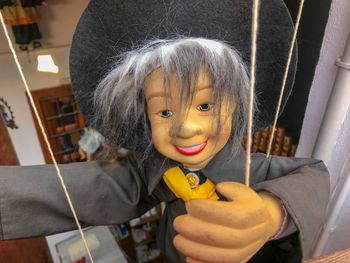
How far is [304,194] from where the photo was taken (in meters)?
0.42

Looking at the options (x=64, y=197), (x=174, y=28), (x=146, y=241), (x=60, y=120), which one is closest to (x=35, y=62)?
(x=60, y=120)

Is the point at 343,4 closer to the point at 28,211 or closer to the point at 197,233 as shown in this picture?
the point at 197,233

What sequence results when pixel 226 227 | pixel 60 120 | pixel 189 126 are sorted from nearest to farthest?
pixel 226 227 → pixel 189 126 → pixel 60 120

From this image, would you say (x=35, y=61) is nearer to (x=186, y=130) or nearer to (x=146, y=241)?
(x=186, y=130)

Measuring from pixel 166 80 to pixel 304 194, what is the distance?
0.27m

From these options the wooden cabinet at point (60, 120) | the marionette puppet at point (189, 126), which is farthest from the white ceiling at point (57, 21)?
the marionette puppet at point (189, 126)

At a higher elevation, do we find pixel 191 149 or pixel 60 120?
pixel 191 149

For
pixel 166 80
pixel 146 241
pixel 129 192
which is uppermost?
pixel 166 80

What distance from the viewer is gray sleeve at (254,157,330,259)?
0.39 m

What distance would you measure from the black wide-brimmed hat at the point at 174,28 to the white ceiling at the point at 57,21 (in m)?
0.86

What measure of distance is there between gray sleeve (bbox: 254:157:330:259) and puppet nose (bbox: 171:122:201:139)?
0.12 metres

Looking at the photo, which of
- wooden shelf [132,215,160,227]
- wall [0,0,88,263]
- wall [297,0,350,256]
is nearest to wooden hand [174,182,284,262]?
wall [297,0,350,256]

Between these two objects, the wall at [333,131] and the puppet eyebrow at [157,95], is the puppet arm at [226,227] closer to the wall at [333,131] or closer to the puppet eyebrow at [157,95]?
the puppet eyebrow at [157,95]

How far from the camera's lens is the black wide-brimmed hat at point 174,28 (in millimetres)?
408
